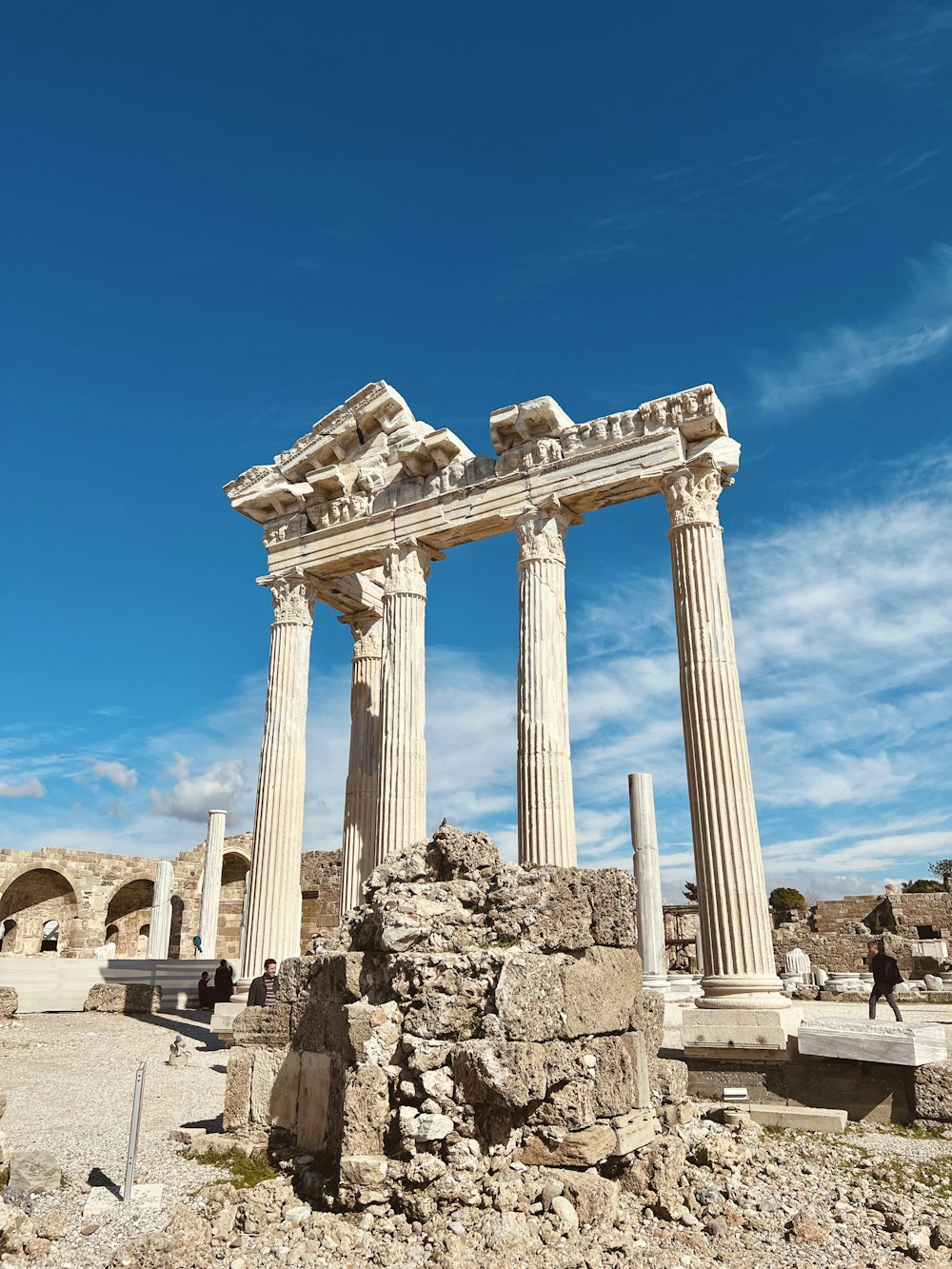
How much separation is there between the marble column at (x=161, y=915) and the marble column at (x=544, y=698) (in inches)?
660

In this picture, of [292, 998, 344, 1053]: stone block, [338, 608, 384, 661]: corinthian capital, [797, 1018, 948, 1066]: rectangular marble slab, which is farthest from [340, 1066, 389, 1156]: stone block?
[338, 608, 384, 661]: corinthian capital

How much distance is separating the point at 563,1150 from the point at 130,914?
112 ft

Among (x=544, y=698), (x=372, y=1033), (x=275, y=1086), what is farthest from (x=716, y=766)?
(x=372, y=1033)

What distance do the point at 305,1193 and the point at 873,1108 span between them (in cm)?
575

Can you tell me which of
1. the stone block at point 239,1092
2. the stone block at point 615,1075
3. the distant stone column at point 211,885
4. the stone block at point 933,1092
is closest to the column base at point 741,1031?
the stone block at point 933,1092

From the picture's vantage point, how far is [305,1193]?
5.47 metres

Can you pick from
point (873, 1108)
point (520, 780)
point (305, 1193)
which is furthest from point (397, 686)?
point (305, 1193)

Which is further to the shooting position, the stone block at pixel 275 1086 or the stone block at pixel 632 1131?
the stone block at pixel 275 1086

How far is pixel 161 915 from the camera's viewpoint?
26.7m

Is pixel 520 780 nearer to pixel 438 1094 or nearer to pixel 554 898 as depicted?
pixel 554 898

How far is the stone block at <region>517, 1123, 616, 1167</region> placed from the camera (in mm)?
5273

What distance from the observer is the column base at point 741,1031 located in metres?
10.0

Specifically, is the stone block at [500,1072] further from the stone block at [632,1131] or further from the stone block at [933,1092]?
the stone block at [933,1092]

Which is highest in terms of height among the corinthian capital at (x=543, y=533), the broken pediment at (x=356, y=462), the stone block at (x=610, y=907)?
the broken pediment at (x=356, y=462)
